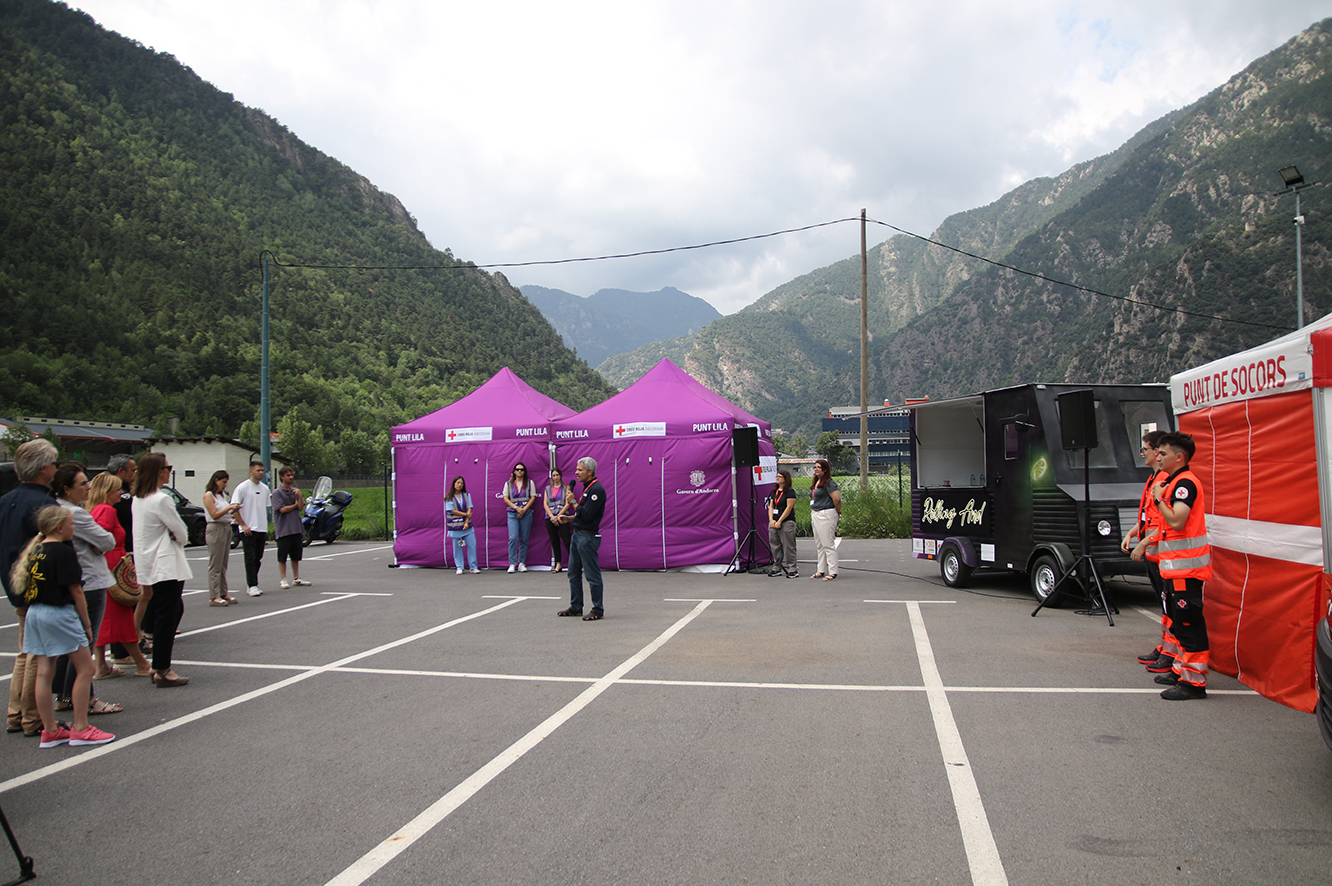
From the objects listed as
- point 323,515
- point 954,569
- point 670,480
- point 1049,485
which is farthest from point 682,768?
point 323,515

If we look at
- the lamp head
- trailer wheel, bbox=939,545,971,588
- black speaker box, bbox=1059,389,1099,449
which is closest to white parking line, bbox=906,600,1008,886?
black speaker box, bbox=1059,389,1099,449

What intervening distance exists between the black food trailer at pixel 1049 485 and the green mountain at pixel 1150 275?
141 ft

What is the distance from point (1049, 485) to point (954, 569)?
7.41ft

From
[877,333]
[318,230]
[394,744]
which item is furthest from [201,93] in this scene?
[877,333]

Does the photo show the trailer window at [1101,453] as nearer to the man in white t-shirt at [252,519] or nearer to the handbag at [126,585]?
the handbag at [126,585]

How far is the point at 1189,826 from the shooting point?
3465 millimetres

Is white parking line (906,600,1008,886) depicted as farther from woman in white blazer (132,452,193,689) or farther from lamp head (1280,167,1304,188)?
lamp head (1280,167,1304,188)

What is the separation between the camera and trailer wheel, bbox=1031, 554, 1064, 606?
955 cm

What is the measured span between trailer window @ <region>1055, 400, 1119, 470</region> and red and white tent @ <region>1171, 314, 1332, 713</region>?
324cm

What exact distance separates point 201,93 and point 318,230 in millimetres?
Answer: 38234

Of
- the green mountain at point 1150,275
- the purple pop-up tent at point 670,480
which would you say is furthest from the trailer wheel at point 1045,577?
the green mountain at point 1150,275

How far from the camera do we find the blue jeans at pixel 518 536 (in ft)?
47.3

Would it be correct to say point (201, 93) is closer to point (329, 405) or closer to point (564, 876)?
point (329, 405)

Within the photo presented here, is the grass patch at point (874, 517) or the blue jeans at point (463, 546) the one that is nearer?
the blue jeans at point (463, 546)
